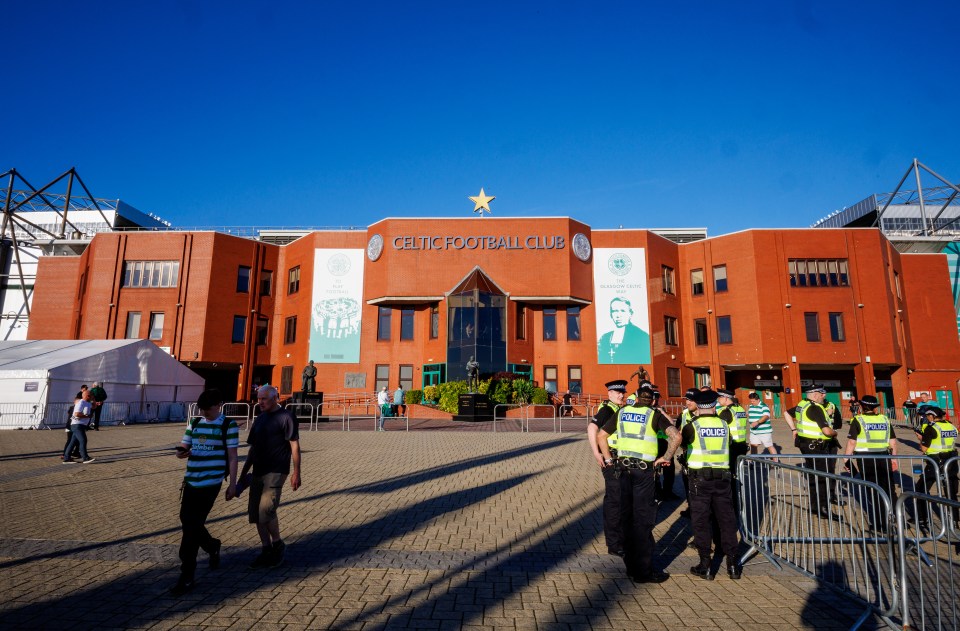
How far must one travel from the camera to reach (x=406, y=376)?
116ft

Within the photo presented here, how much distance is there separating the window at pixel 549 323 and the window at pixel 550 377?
2019mm

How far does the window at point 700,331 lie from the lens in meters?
37.8

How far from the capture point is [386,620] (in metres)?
4.14

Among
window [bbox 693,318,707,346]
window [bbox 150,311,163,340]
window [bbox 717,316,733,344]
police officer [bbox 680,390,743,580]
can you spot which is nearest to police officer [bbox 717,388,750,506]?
police officer [bbox 680,390,743,580]

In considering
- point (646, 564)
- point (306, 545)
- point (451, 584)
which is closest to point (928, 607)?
point (646, 564)

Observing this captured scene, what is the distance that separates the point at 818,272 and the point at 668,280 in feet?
30.0

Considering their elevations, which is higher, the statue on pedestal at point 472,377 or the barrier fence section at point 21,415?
the statue on pedestal at point 472,377

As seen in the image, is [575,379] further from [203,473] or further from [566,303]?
[203,473]

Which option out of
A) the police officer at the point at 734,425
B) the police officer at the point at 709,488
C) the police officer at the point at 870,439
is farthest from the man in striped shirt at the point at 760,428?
the police officer at the point at 709,488

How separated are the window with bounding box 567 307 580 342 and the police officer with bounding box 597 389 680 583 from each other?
99.1ft

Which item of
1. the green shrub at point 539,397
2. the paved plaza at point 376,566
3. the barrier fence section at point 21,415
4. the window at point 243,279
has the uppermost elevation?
the window at point 243,279

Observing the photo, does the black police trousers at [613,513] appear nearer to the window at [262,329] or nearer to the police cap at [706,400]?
the police cap at [706,400]

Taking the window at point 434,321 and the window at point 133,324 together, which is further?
the window at point 133,324

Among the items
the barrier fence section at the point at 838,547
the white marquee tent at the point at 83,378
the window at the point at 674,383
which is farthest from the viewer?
the window at the point at 674,383
